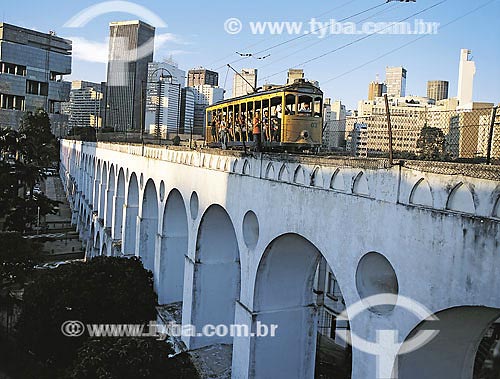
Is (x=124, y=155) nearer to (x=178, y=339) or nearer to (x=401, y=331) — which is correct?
(x=178, y=339)

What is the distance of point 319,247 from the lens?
10195 mm

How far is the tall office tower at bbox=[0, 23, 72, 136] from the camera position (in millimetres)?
79938

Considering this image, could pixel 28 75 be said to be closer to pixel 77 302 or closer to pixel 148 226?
pixel 148 226

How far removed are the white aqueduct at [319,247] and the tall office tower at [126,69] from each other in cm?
4398

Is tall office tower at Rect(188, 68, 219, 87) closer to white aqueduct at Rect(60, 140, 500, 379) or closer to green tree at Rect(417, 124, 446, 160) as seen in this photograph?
white aqueduct at Rect(60, 140, 500, 379)

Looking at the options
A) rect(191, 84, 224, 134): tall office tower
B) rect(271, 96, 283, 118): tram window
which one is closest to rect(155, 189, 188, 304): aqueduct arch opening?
rect(271, 96, 283, 118): tram window

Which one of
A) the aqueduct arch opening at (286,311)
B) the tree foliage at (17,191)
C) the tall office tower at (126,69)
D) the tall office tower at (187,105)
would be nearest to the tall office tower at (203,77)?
the tall office tower at (126,69)

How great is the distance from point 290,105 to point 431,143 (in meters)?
5.84

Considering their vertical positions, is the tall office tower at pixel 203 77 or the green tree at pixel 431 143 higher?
the tall office tower at pixel 203 77

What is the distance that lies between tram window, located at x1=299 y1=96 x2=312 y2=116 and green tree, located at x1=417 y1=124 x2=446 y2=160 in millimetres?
5313

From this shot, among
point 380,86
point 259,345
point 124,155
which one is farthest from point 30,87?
point 259,345

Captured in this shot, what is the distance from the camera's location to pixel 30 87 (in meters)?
84.6

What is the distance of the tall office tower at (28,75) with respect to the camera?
262 ft

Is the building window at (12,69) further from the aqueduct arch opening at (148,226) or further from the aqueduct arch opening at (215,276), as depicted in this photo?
the aqueduct arch opening at (215,276)
